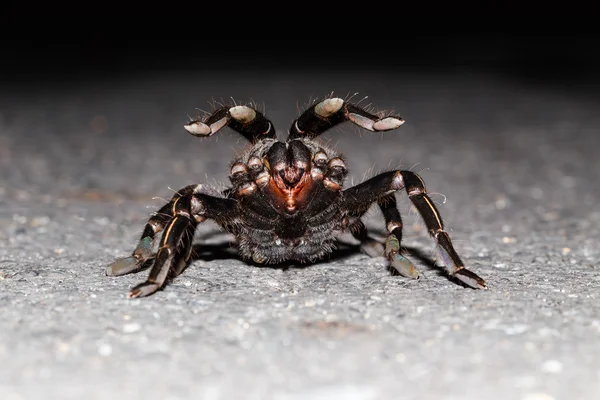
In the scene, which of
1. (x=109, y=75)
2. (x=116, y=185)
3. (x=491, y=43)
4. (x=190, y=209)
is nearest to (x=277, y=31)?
(x=491, y=43)

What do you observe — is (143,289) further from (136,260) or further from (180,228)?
(136,260)

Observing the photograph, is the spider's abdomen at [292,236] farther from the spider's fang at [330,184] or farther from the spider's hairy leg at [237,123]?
the spider's hairy leg at [237,123]

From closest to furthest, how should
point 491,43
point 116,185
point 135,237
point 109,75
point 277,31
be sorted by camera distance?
point 135,237 < point 116,185 < point 109,75 < point 491,43 < point 277,31

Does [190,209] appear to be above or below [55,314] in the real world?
above

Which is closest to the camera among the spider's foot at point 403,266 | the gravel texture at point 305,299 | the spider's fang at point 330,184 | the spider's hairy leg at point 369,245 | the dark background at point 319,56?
the gravel texture at point 305,299

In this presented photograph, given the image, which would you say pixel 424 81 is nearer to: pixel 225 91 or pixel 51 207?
pixel 225 91

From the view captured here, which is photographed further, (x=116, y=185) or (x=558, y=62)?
(x=558, y=62)

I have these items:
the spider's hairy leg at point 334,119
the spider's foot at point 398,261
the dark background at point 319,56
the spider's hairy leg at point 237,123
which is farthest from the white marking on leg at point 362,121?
the dark background at point 319,56

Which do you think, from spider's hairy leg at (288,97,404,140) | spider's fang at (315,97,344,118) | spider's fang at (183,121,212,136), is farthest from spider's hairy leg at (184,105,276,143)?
spider's fang at (315,97,344,118)
